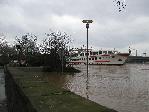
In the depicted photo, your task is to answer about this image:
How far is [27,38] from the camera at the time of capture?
83.1 metres

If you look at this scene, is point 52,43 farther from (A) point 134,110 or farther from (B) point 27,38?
(A) point 134,110

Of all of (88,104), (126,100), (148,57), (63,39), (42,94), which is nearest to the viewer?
(88,104)

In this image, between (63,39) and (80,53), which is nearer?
(63,39)

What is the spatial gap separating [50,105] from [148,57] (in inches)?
6639

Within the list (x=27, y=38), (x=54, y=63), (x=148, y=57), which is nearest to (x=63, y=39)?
(x=54, y=63)

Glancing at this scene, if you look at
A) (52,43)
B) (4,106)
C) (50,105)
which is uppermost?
(52,43)

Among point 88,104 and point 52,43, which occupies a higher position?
point 52,43

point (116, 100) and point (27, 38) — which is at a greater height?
point (27, 38)

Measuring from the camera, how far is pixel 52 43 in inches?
2039

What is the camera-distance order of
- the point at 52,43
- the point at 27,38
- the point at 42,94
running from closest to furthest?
1. the point at 42,94
2. the point at 52,43
3. the point at 27,38

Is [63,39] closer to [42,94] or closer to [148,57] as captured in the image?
[42,94]

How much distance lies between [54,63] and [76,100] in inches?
1523

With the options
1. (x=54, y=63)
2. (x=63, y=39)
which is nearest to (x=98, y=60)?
(x=63, y=39)

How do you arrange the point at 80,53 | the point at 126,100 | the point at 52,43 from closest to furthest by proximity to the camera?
1. the point at 126,100
2. the point at 52,43
3. the point at 80,53
